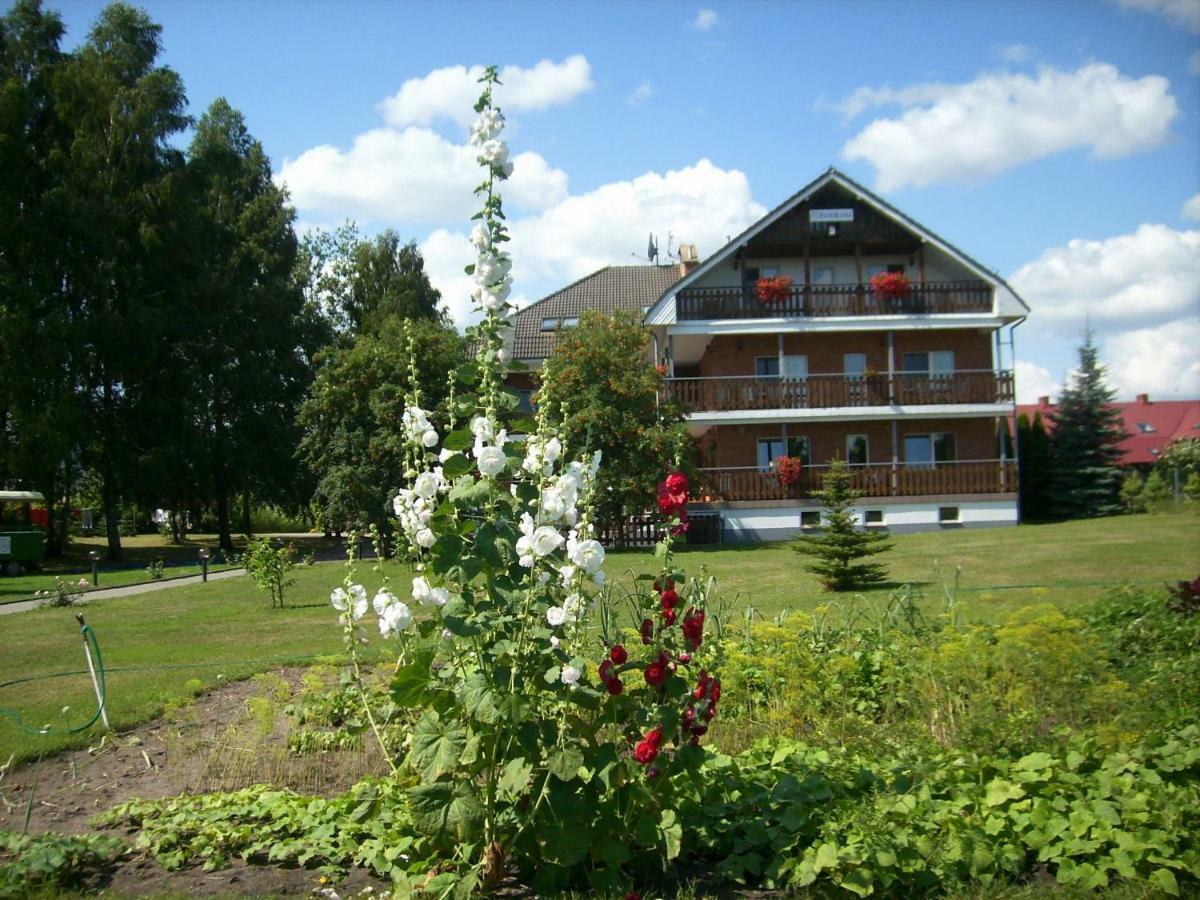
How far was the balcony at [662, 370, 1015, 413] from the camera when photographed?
2845 cm

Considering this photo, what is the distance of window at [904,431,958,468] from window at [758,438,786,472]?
13.4ft

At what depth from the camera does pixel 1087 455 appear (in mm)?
30516

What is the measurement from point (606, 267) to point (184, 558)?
20948 mm

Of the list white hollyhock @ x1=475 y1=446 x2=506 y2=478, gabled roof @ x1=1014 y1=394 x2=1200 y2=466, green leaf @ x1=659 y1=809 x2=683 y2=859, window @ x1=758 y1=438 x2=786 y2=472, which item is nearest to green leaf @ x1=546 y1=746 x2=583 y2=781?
green leaf @ x1=659 y1=809 x2=683 y2=859

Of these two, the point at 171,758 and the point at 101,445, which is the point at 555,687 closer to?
the point at 171,758

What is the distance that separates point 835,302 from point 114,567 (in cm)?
2304

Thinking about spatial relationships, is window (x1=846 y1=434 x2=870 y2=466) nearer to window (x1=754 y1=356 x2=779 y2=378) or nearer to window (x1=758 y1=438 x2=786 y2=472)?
window (x1=758 y1=438 x2=786 y2=472)

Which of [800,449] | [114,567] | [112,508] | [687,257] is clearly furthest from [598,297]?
[114,567]

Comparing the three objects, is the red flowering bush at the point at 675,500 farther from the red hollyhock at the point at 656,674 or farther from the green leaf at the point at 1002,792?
the green leaf at the point at 1002,792

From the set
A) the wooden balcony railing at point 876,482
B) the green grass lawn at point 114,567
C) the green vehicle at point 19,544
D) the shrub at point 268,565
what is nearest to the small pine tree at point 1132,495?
the wooden balcony railing at point 876,482

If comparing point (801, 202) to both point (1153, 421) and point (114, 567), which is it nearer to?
point (114, 567)

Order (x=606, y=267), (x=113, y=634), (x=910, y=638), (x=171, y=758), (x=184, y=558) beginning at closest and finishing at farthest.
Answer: (x=171, y=758)
(x=910, y=638)
(x=113, y=634)
(x=184, y=558)
(x=606, y=267)

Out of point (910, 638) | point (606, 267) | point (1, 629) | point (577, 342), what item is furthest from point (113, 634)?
point (606, 267)

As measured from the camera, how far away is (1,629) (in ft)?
43.3
